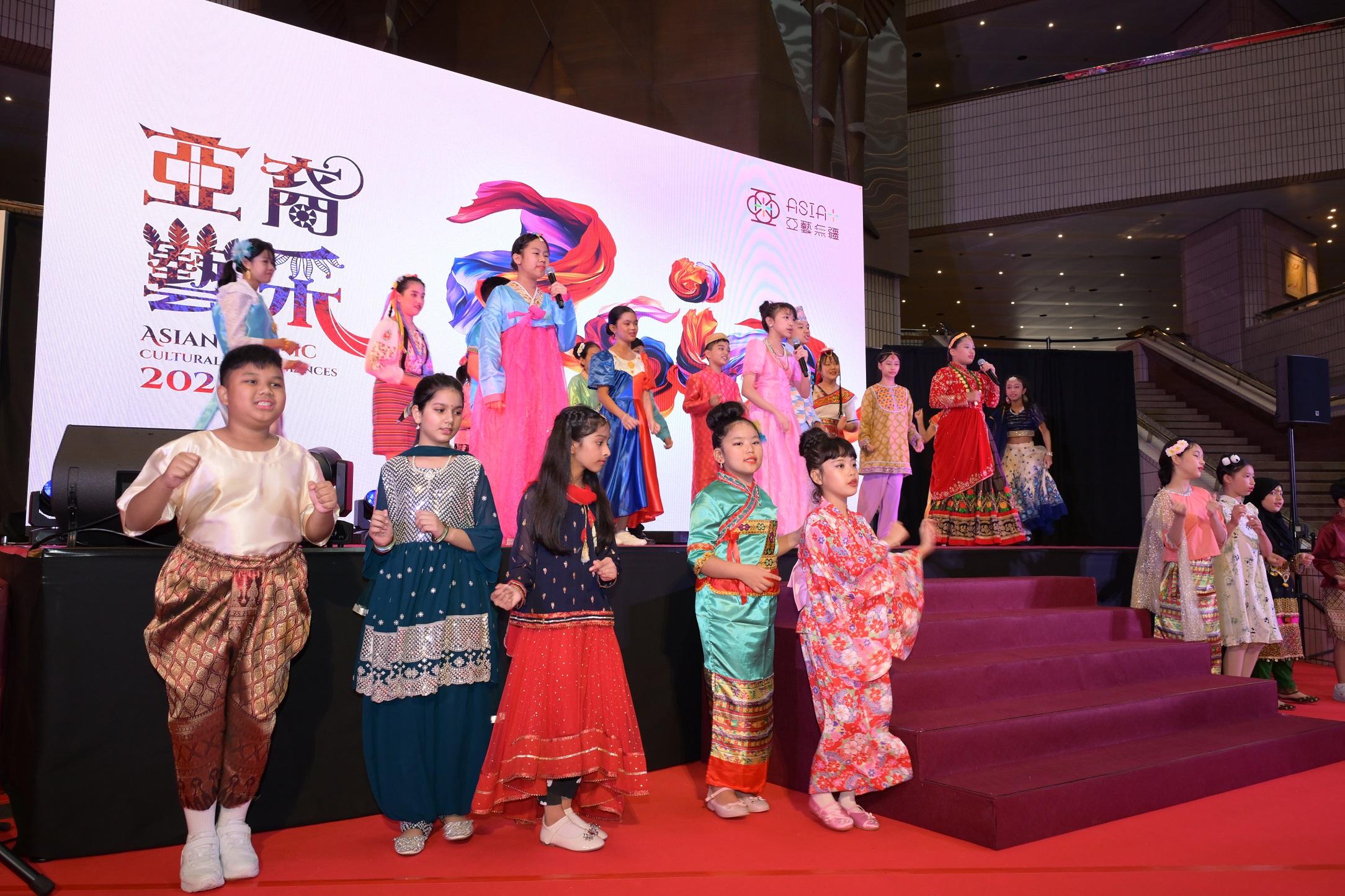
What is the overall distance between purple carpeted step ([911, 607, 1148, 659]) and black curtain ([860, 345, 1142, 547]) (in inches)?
149

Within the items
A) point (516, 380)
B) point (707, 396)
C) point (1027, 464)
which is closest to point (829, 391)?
point (707, 396)

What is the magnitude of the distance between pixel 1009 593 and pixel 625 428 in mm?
2162

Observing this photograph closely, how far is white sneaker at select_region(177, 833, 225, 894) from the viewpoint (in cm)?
250

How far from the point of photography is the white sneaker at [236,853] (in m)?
2.60

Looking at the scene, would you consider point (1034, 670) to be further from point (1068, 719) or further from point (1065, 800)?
point (1065, 800)

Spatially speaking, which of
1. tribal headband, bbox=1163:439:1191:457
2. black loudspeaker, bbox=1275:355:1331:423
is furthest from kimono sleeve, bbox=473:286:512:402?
black loudspeaker, bbox=1275:355:1331:423

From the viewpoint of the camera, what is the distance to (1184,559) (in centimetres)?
523

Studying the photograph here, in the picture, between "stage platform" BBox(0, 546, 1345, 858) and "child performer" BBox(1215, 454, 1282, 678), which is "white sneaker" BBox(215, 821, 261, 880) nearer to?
"stage platform" BBox(0, 546, 1345, 858)

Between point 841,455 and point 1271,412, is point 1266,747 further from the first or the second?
point 1271,412

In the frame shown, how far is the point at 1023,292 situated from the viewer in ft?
54.9

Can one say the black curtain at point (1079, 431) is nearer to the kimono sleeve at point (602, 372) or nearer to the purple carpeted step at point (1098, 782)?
the kimono sleeve at point (602, 372)

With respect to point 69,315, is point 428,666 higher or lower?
lower

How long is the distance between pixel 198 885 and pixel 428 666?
777 millimetres

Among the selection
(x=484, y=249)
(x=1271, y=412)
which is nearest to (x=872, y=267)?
(x=1271, y=412)
